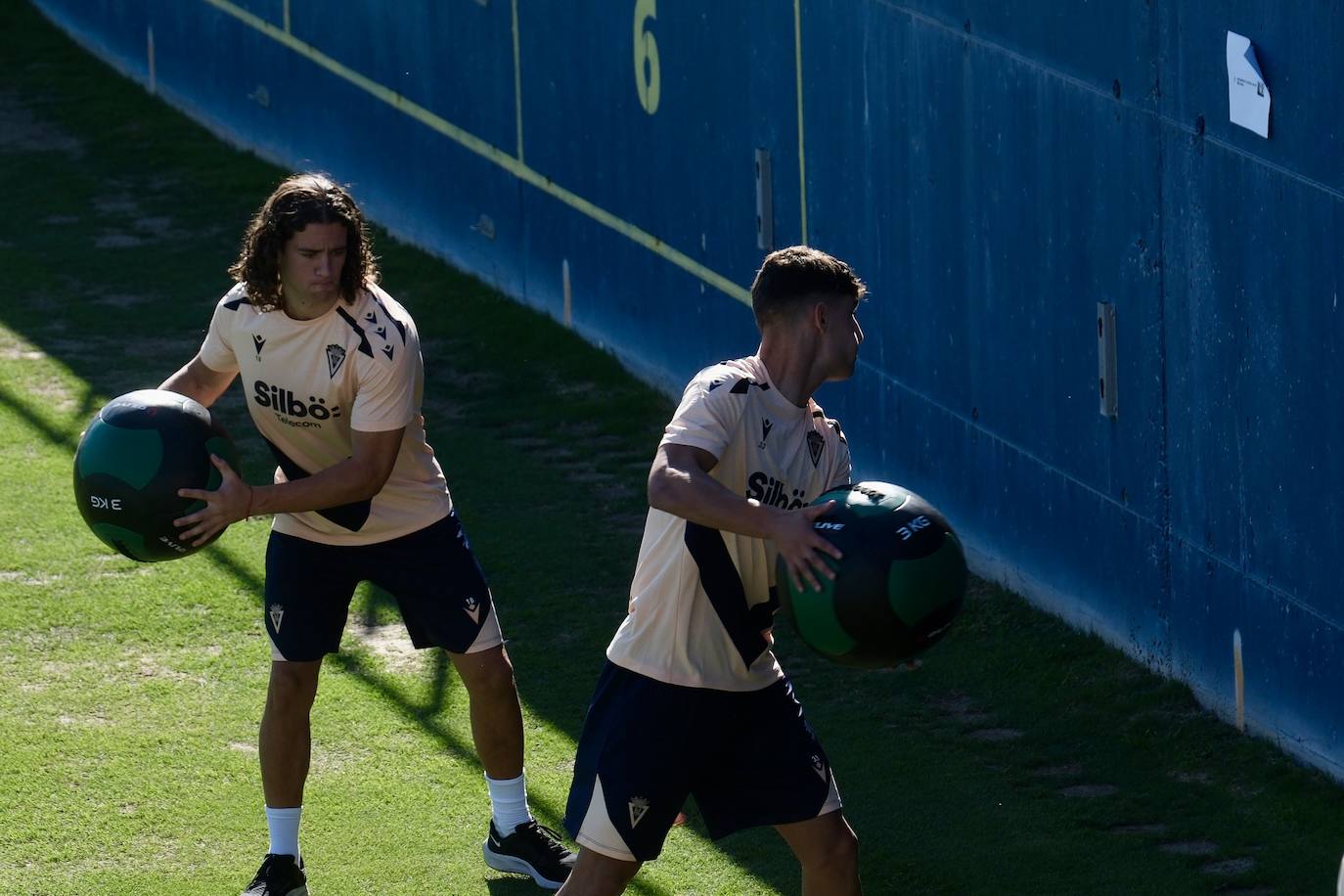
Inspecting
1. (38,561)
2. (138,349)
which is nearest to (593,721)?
(38,561)

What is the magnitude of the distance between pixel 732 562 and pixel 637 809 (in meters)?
0.64

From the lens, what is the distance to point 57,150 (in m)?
16.9

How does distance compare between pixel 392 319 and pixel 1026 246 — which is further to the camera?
pixel 1026 246

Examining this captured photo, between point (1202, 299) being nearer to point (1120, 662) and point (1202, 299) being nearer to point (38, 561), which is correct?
point (1120, 662)

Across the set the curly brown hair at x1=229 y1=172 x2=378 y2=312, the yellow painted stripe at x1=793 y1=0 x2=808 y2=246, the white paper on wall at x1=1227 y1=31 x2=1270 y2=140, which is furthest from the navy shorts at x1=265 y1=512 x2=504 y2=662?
the yellow painted stripe at x1=793 y1=0 x2=808 y2=246

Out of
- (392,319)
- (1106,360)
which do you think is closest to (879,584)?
(392,319)

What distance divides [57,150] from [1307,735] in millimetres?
12237

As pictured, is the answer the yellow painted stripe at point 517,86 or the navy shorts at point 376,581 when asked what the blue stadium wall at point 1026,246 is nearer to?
the yellow painted stripe at point 517,86

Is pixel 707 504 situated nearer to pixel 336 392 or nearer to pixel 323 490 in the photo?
pixel 323 490

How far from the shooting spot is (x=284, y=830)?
6586 mm

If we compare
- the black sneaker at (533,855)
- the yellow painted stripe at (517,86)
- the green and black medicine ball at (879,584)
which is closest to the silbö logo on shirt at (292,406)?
the black sneaker at (533,855)

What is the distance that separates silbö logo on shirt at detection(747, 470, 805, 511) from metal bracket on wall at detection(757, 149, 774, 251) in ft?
17.3

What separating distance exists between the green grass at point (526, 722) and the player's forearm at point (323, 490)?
52.7 inches

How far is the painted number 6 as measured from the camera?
37.3ft
